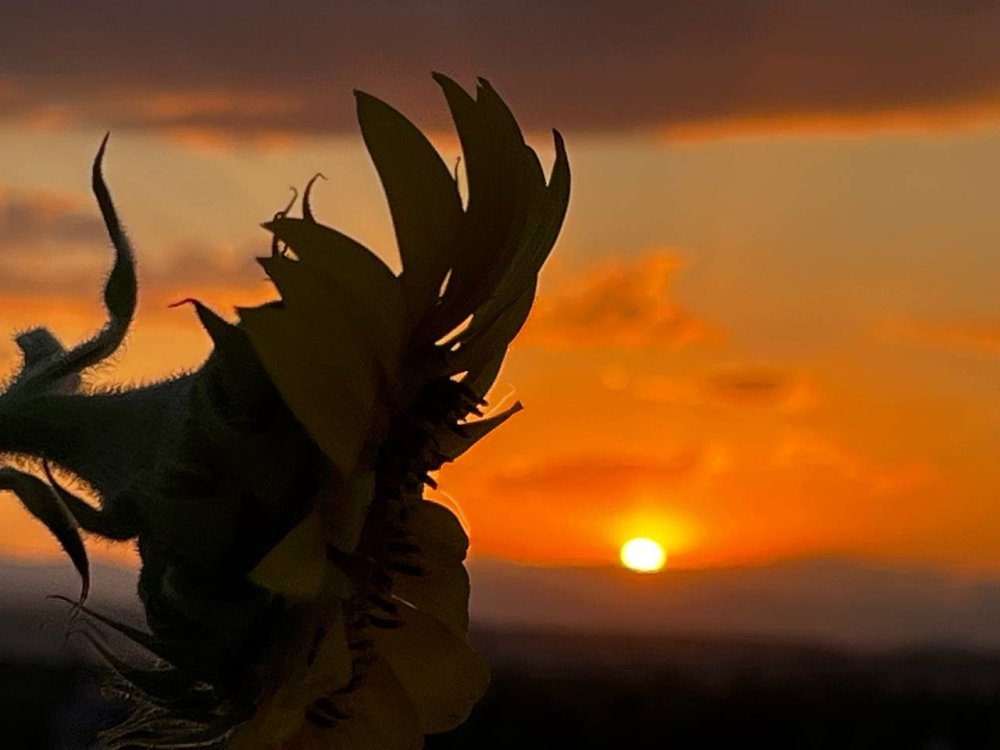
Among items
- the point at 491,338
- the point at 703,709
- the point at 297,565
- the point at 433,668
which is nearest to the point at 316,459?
the point at 297,565

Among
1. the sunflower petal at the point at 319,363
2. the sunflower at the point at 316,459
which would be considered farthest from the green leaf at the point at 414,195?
the sunflower petal at the point at 319,363

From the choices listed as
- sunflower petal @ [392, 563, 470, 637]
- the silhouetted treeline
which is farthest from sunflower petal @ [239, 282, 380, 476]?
the silhouetted treeline

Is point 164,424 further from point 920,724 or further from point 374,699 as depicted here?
point 920,724

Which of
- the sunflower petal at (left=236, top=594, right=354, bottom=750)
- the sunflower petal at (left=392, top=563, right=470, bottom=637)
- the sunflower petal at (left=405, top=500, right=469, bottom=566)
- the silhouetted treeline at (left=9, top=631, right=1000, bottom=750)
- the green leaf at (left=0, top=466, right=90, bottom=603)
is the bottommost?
the sunflower petal at (left=236, top=594, right=354, bottom=750)

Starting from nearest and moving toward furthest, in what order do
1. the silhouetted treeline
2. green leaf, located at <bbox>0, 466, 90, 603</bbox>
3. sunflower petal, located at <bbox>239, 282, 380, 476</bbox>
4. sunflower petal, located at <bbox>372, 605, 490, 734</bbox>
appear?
sunflower petal, located at <bbox>239, 282, 380, 476</bbox>, green leaf, located at <bbox>0, 466, 90, 603</bbox>, sunflower petal, located at <bbox>372, 605, 490, 734</bbox>, the silhouetted treeline

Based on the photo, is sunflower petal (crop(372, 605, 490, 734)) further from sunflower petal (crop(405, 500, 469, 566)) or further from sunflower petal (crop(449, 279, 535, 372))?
sunflower petal (crop(449, 279, 535, 372))

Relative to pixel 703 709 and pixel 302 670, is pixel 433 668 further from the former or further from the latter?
pixel 703 709

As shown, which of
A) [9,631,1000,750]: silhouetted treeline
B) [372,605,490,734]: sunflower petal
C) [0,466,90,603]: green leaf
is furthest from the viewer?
[9,631,1000,750]: silhouetted treeline

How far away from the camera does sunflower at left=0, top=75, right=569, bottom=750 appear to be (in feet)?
6.46

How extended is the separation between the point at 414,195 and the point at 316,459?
A: 0.30m

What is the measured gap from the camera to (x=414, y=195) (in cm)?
201

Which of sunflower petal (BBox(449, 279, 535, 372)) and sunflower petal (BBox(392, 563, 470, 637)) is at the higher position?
sunflower petal (BBox(449, 279, 535, 372))

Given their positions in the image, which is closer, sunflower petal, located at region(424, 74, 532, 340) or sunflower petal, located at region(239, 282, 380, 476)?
sunflower petal, located at region(239, 282, 380, 476)

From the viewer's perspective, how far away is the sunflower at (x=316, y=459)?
1.97 metres
